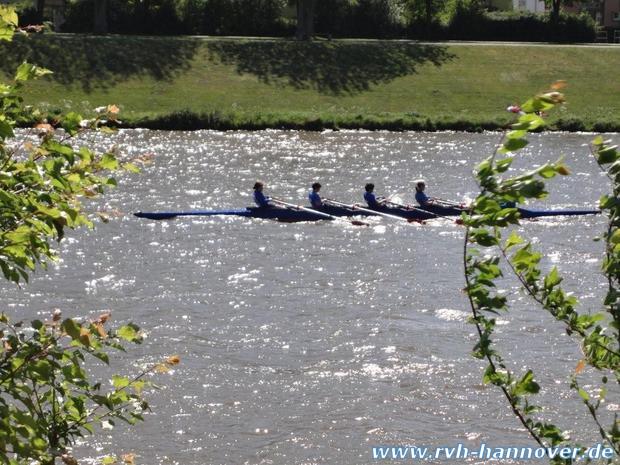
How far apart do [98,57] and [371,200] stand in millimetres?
30747

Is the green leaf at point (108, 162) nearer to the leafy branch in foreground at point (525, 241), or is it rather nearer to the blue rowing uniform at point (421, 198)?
the leafy branch in foreground at point (525, 241)

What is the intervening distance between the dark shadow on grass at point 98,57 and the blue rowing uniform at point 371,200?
26.2 metres

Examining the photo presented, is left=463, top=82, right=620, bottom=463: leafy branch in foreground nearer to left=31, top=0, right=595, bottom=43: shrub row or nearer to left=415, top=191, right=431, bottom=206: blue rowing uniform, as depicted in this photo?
left=415, top=191, right=431, bottom=206: blue rowing uniform

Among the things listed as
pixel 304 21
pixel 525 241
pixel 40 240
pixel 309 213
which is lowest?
pixel 309 213

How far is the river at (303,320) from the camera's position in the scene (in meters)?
14.7

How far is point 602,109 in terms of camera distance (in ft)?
171

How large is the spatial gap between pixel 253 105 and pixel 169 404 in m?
36.6

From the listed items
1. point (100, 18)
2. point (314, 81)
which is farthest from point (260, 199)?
point (100, 18)

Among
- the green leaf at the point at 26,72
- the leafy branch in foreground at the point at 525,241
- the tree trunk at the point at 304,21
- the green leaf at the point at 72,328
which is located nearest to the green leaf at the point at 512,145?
the leafy branch in foreground at the point at 525,241

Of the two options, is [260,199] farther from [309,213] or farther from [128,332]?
[128,332]

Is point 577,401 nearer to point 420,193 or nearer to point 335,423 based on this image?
point 335,423

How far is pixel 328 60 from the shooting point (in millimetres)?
58625

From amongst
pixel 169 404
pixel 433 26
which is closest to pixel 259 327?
pixel 169 404

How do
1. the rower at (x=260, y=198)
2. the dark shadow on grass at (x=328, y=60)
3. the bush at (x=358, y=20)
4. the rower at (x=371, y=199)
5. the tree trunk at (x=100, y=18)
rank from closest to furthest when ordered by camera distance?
the rower at (x=260, y=198) < the rower at (x=371, y=199) < the dark shadow on grass at (x=328, y=60) < the tree trunk at (x=100, y=18) < the bush at (x=358, y=20)
